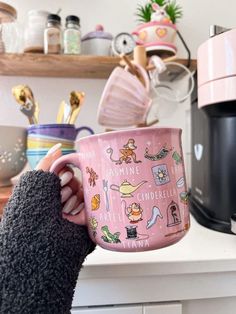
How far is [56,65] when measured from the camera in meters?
0.68

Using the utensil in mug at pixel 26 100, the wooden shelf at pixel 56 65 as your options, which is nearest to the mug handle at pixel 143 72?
the wooden shelf at pixel 56 65

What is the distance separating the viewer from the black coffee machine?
0.39m

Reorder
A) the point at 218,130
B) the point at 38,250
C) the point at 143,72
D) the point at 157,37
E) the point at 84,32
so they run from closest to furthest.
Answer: the point at 38,250 → the point at 218,130 → the point at 143,72 → the point at 157,37 → the point at 84,32

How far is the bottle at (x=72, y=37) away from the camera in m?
0.67

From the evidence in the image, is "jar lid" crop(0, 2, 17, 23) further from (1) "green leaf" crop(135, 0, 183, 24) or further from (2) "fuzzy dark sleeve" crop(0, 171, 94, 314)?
(2) "fuzzy dark sleeve" crop(0, 171, 94, 314)

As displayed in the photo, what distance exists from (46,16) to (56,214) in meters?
0.60

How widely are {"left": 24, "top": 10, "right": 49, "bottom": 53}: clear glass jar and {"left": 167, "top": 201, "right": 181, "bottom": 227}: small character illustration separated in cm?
56

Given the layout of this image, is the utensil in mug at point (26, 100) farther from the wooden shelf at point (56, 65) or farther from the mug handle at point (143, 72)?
the mug handle at point (143, 72)

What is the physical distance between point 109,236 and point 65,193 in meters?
0.08

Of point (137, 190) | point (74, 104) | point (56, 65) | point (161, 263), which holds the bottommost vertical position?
point (161, 263)

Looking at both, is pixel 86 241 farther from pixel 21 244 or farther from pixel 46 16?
pixel 46 16

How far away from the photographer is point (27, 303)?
0.23 m

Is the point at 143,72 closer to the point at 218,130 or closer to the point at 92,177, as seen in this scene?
the point at 218,130

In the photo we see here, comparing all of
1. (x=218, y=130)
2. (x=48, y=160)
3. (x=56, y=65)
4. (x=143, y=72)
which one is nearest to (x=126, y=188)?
(x=48, y=160)
